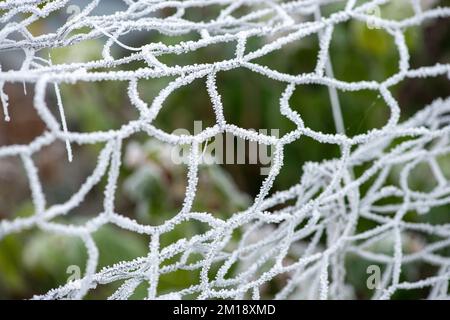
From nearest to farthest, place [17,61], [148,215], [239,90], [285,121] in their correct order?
[148,215], [285,121], [239,90], [17,61]

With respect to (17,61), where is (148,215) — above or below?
below

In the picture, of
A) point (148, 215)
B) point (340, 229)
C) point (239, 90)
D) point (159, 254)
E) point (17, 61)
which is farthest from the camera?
point (17, 61)

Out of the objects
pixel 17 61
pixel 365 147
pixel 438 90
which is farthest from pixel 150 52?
pixel 17 61
